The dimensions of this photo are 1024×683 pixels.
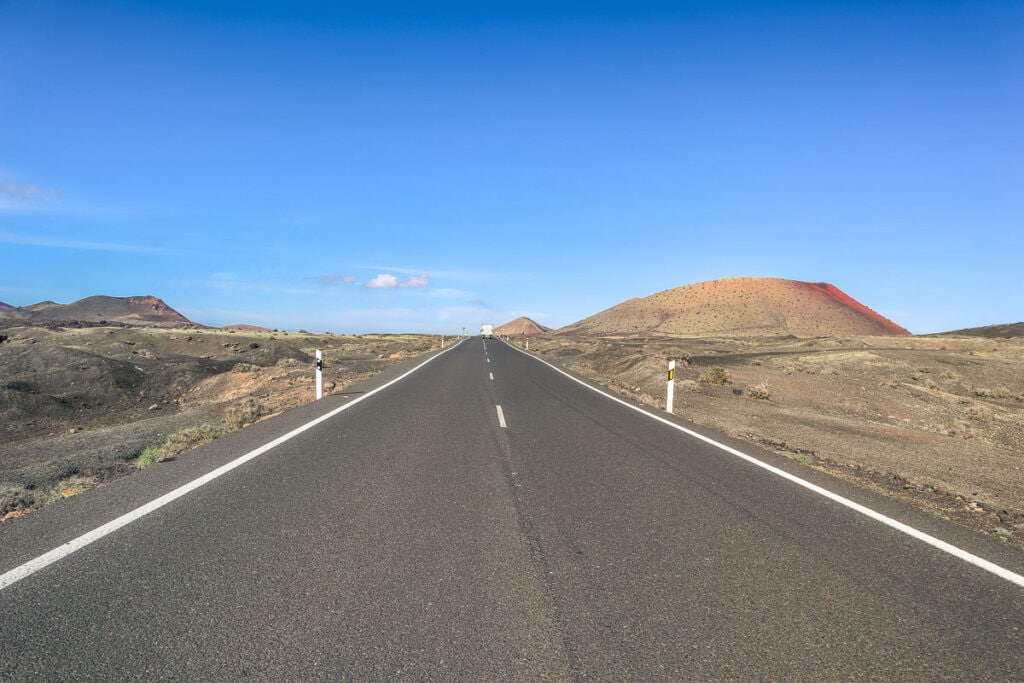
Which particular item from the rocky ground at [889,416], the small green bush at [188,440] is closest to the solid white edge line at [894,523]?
the rocky ground at [889,416]

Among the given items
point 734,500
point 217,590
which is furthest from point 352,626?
point 734,500

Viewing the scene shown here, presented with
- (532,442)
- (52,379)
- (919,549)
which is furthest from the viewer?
(52,379)

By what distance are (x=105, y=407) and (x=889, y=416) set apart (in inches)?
980

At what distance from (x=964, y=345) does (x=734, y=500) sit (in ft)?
159

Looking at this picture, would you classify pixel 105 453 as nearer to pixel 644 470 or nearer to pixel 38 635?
pixel 38 635

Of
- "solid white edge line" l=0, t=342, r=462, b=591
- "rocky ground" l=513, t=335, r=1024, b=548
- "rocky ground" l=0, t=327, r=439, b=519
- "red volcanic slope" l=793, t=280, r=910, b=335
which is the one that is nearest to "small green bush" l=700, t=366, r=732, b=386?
"rocky ground" l=513, t=335, r=1024, b=548

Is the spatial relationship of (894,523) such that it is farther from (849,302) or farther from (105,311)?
(105,311)

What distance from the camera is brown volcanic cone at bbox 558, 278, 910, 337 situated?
115812mm

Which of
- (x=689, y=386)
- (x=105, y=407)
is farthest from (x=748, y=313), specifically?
(x=105, y=407)

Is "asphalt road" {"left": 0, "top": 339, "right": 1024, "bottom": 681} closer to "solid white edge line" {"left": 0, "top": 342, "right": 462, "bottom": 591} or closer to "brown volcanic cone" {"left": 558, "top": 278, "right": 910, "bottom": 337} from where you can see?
"solid white edge line" {"left": 0, "top": 342, "right": 462, "bottom": 591}

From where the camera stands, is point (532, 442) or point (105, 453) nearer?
A: point (532, 442)

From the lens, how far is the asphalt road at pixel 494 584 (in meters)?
3.02

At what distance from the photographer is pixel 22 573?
3.95 m

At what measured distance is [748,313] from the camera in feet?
399
